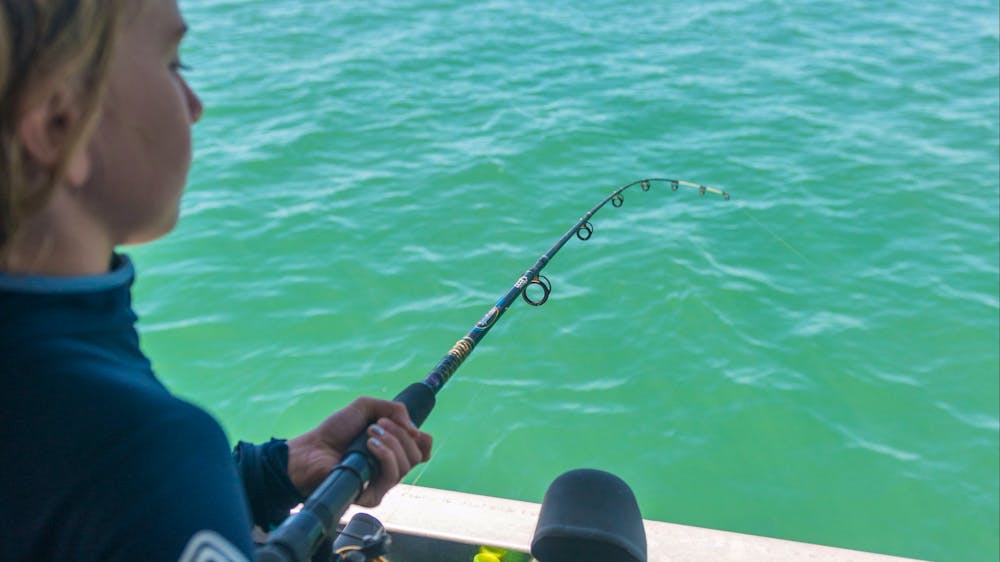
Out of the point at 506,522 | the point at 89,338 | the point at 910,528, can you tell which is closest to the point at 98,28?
the point at 89,338

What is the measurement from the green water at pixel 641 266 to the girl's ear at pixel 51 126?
11.9 feet

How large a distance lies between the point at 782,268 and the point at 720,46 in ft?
13.8

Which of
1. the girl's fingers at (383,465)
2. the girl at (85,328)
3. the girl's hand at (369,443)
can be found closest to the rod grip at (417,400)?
the girl's hand at (369,443)

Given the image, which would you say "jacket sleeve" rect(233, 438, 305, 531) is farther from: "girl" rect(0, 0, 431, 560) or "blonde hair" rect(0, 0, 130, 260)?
"blonde hair" rect(0, 0, 130, 260)

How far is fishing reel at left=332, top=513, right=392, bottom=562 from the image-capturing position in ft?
4.83

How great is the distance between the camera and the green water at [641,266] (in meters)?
4.28

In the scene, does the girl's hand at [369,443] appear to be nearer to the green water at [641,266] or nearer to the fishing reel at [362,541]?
the fishing reel at [362,541]

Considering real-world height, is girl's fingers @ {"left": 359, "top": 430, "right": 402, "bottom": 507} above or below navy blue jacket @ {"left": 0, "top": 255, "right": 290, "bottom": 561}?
below

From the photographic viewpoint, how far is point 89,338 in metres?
0.74

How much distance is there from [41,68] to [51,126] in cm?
5

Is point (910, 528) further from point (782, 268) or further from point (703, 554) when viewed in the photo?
point (782, 268)

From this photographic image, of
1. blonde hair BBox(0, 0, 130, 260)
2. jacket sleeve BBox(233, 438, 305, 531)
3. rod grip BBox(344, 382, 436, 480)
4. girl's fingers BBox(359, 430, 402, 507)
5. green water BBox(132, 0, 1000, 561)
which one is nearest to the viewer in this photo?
blonde hair BBox(0, 0, 130, 260)

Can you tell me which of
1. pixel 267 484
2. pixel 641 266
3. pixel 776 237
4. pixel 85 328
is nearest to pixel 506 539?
pixel 267 484

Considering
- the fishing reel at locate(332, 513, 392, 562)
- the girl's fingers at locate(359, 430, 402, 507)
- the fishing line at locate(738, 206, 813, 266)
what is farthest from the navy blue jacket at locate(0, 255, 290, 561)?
the fishing line at locate(738, 206, 813, 266)
